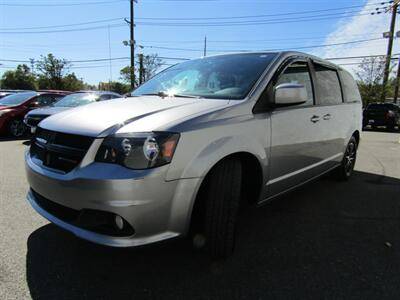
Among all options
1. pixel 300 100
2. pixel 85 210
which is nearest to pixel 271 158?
pixel 300 100

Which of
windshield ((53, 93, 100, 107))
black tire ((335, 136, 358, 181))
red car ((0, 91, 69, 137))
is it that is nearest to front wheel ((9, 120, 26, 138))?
red car ((0, 91, 69, 137))

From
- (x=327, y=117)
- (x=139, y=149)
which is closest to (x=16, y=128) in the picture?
(x=327, y=117)

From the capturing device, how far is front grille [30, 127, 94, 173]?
228 centimetres

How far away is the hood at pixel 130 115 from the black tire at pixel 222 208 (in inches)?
19.4

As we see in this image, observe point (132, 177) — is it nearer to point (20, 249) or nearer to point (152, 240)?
point (152, 240)

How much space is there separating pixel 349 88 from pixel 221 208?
12.0ft

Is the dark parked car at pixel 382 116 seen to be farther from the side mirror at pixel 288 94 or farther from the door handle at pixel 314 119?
the side mirror at pixel 288 94

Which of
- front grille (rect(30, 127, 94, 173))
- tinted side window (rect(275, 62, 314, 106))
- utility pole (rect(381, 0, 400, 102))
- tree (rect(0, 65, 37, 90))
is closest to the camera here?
front grille (rect(30, 127, 94, 173))

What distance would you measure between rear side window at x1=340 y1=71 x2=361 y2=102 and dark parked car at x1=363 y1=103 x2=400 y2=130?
46.7 feet

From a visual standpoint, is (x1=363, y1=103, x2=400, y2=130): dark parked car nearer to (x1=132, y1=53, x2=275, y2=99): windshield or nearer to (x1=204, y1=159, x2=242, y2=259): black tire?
(x1=132, y1=53, x2=275, y2=99): windshield

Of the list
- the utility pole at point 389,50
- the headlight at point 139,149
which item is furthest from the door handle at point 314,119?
the utility pole at point 389,50

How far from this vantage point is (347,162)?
538 cm

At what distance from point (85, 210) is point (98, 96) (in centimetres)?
797

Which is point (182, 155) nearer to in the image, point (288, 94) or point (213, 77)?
point (288, 94)
